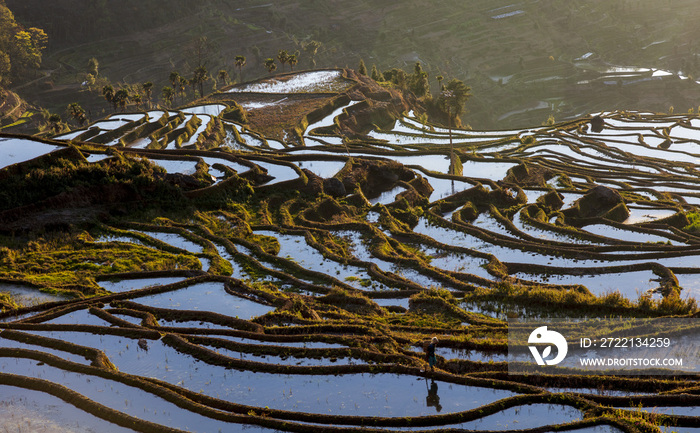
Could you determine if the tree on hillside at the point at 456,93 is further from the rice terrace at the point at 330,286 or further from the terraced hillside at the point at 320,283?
the terraced hillside at the point at 320,283

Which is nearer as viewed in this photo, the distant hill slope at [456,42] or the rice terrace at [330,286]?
the rice terrace at [330,286]

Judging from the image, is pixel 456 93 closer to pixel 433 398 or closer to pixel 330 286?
pixel 330 286

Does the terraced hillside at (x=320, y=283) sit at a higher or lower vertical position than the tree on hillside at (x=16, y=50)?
lower

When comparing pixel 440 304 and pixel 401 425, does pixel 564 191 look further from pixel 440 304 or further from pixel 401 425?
pixel 401 425

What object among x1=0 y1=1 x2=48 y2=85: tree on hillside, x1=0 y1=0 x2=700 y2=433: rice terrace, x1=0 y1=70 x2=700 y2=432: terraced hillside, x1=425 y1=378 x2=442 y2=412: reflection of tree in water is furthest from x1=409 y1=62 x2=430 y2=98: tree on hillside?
x1=0 y1=1 x2=48 y2=85: tree on hillside

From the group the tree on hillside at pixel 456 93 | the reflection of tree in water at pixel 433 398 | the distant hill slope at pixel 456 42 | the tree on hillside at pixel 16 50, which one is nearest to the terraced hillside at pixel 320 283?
the reflection of tree in water at pixel 433 398

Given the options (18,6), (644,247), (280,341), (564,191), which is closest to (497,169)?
(564,191)

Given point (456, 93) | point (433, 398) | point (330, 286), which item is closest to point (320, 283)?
point (330, 286)
